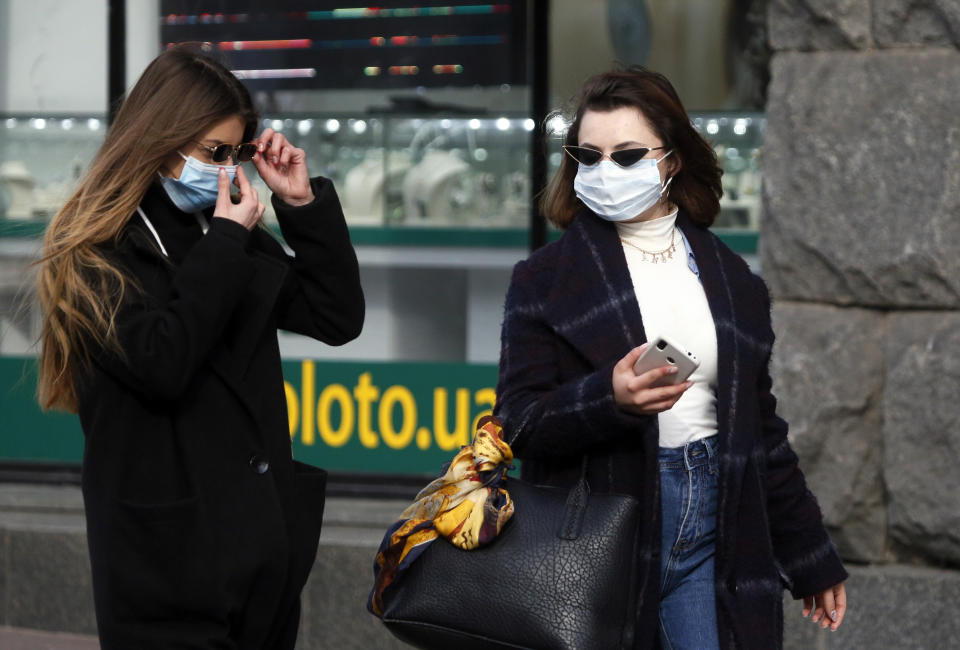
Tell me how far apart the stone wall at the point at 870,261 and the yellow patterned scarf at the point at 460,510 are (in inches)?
83.9

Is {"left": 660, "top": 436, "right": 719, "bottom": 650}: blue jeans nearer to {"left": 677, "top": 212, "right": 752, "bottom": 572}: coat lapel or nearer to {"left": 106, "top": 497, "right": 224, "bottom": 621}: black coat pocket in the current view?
{"left": 677, "top": 212, "right": 752, "bottom": 572}: coat lapel

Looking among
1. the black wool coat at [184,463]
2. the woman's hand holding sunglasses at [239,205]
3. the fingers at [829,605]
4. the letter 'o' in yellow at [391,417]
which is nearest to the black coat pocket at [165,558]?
the black wool coat at [184,463]

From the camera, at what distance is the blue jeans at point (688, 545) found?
8.82 feet

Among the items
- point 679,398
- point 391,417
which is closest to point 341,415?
point 391,417

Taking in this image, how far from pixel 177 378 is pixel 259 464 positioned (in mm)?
258

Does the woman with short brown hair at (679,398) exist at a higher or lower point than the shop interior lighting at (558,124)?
lower

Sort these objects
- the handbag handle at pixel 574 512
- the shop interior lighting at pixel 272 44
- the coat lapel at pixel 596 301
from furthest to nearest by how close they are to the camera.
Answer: the shop interior lighting at pixel 272 44, the coat lapel at pixel 596 301, the handbag handle at pixel 574 512

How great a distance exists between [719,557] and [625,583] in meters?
0.33

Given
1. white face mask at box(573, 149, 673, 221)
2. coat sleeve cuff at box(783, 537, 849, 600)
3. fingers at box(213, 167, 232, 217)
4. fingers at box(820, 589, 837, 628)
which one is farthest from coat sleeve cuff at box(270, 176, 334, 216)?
fingers at box(820, 589, 837, 628)

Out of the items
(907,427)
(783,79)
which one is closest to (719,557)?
(907,427)

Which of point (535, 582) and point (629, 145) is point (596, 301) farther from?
point (535, 582)

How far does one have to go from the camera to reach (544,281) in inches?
110

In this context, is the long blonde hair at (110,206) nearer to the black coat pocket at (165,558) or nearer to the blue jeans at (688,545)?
the black coat pocket at (165,558)

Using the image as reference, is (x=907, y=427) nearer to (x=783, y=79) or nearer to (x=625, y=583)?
(x=783, y=79)
